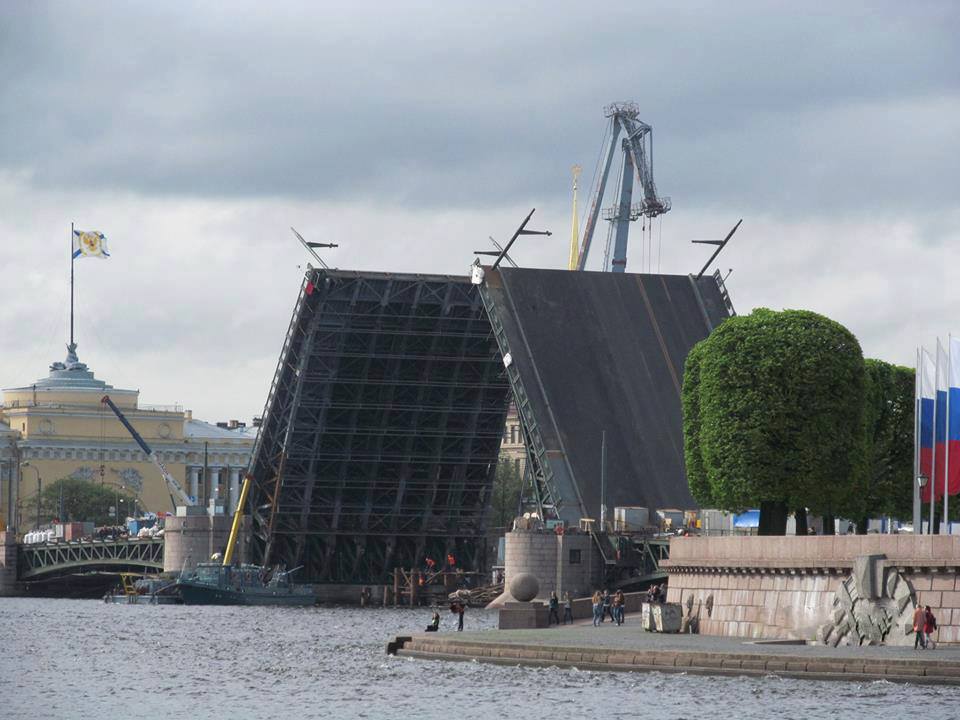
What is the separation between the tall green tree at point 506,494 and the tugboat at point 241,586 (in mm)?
29853

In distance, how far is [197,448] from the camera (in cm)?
13462

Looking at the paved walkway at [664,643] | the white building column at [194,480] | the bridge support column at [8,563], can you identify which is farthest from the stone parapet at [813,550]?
the white building column at [194,480]

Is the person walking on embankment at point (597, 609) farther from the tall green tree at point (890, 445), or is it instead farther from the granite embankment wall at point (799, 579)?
the tall green tree at point (890, 445)

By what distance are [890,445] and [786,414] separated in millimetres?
7392

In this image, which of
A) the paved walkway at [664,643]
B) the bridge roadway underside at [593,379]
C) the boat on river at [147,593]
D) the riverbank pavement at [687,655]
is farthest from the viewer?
the boat on river at [147,593]

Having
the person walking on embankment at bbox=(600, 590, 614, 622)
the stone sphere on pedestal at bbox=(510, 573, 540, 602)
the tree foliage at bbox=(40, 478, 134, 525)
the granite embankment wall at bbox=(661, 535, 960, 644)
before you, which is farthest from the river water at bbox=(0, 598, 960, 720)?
the tree foliage at bbox=(40, 478, 134, 525)

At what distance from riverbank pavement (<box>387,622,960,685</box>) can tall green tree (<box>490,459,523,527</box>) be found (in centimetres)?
6695

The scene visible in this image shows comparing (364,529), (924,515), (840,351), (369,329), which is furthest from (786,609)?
(364,529)

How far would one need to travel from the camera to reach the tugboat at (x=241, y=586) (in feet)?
275

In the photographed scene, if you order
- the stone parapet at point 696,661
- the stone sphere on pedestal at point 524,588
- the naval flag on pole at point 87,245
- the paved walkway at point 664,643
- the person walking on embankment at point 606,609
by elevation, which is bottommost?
the stone parapet at point 696,661

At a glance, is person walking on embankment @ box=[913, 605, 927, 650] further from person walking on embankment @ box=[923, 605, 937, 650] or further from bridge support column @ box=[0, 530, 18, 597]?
A: bridge support column @ box=[0, 530, 18, 597]

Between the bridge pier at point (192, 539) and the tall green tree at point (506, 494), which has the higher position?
the tall green tree at point (506, 494)

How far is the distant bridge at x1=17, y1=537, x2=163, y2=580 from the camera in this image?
93.1m

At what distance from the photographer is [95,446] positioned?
13100cm
